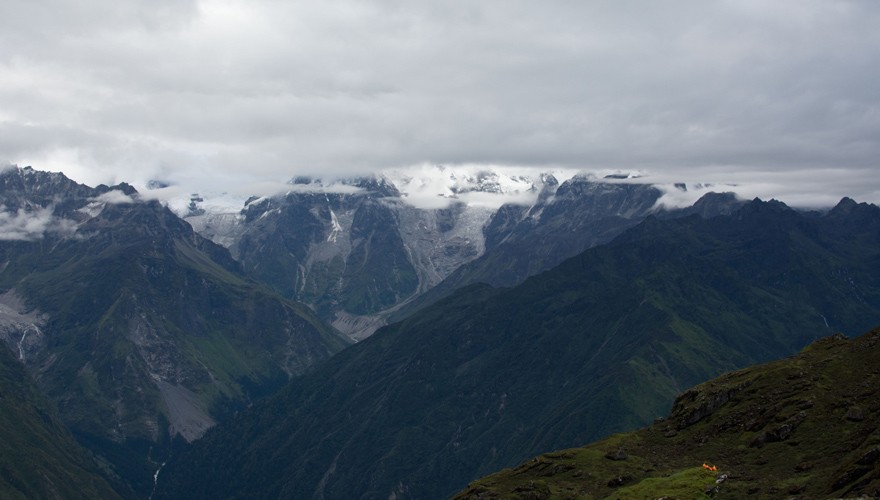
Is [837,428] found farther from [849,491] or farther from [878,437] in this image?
[849,491]

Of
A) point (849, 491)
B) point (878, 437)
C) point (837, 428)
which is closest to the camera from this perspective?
point (849, 491)

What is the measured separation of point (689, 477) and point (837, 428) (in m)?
32.0

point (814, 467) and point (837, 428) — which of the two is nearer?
point (814, 467)

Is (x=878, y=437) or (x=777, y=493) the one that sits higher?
(x=878, y=437)

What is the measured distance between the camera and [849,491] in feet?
484

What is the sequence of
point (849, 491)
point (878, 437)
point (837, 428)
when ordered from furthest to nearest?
point (837, 428)
point (878, 437)
point (849, 491)

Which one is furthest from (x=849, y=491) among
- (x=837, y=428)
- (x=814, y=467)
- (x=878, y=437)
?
(x=837, y=428)

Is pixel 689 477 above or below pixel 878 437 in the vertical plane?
Answer: below

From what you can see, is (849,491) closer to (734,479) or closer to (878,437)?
(878,437)

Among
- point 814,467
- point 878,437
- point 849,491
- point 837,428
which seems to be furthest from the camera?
point 837,428

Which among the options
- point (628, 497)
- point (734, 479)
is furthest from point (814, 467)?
point (628, 497)

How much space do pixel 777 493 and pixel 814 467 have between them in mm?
15359

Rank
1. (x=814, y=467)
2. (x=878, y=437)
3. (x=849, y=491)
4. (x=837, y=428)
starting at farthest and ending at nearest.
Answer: (x=837, y=428) → (x=814, y=467) → (x=878, y=437) → (x=849, y=491)

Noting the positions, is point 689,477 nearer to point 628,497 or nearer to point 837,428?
point 628,497
